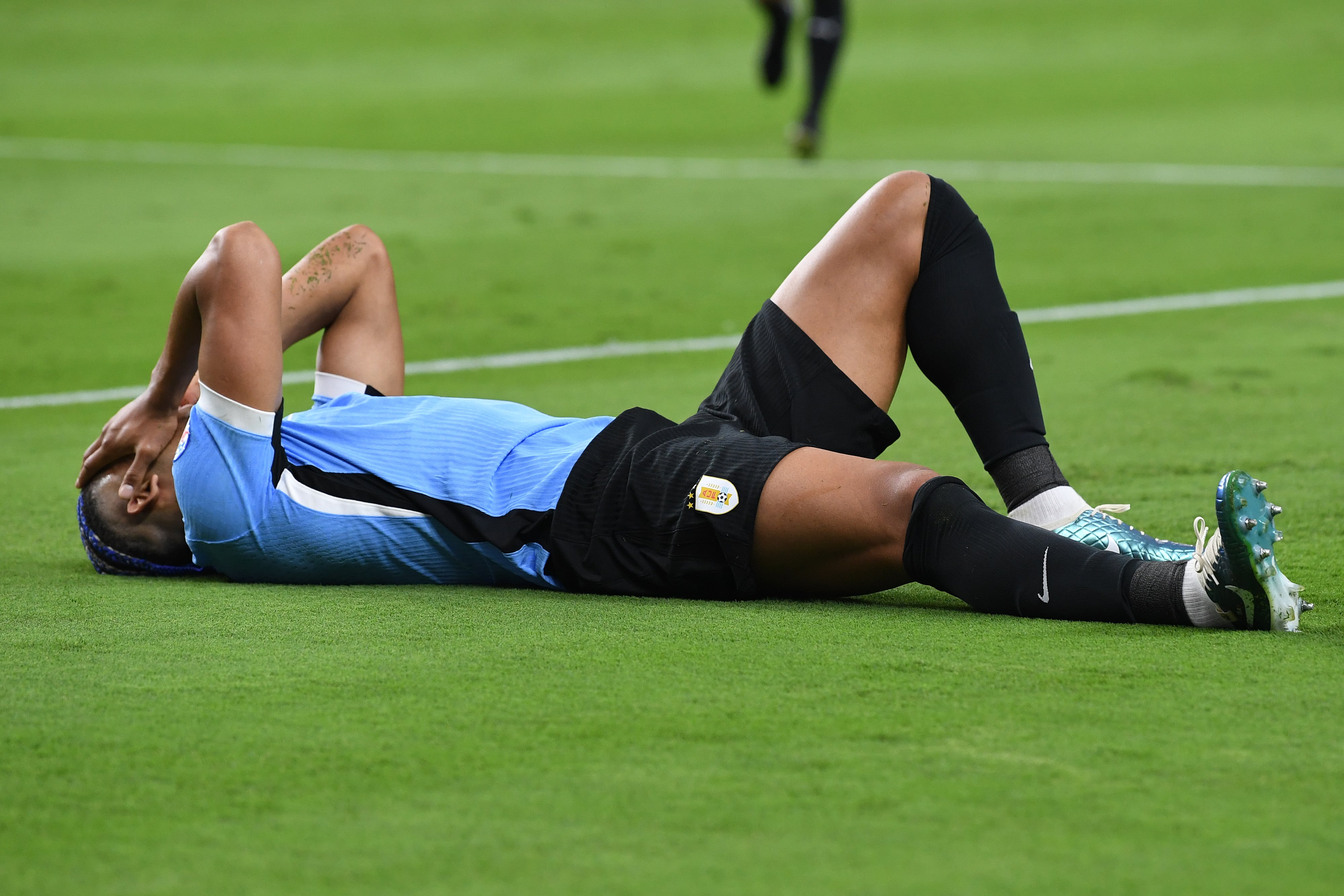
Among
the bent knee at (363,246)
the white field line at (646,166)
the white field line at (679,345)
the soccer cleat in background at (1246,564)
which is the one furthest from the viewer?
the white field line at (646,166)

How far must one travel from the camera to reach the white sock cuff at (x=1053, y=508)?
2881 millimetres

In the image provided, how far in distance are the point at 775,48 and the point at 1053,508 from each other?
967 cm

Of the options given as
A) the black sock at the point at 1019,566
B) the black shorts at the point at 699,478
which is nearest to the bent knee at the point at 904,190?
the black shorts at the point at 699,478

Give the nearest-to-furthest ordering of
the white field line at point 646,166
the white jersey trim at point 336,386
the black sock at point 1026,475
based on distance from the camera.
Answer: the black sock at point 1026,475 → the white jersey trim at point 336,386 → the white field line at point 646,166

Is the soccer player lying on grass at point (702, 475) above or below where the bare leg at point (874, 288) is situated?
below

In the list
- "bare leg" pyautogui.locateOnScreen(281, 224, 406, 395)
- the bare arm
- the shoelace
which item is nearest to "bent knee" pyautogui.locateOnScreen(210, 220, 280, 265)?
the bare arm

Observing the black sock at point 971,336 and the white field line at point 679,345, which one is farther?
the white field line at point 679,345

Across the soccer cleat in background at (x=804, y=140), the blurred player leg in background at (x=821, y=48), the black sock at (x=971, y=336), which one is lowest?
the black sock at (x=971, y=336)

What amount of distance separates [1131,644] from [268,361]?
1.44 metres

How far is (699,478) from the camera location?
282cm

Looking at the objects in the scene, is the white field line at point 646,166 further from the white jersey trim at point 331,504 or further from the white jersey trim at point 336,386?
the white jersey trim at point 331,504

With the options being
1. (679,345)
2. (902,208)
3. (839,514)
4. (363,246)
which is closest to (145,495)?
(363,246)

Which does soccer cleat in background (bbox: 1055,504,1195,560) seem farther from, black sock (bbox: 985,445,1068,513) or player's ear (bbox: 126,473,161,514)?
player's ear (bbox: 126,473,161,514)

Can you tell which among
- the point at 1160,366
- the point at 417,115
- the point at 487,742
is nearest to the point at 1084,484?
the point at 1160,366
